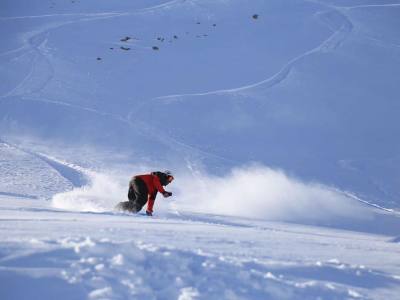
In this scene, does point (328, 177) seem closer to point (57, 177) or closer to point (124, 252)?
point (57, 177)

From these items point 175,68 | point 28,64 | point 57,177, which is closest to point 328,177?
point 57,177

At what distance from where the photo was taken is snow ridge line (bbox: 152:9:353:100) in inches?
540

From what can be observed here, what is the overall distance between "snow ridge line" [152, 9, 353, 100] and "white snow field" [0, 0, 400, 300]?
0.06 m

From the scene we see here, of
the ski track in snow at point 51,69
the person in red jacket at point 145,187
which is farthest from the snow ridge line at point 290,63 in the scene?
the person in red jacket at point 145,187

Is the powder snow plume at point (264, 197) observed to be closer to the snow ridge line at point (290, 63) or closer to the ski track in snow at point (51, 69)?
the ski track in snow at point (51, 69)

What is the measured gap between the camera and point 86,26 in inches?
719

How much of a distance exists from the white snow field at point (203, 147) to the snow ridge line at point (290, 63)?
6 cm

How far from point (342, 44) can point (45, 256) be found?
14250mm

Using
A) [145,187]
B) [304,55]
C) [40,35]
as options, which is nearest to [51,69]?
[40,35]

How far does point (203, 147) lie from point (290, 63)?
17.2 ft

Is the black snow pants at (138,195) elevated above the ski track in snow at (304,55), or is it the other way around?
the ski track in snow at (304,55)

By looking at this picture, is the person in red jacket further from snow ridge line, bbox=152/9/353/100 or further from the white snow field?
snow ridge line, bbox=152/9/353/100

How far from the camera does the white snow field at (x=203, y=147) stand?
13.4 ft

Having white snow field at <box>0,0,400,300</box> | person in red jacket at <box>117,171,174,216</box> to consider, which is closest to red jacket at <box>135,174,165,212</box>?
person in red jacket at <box>117,171,174,216</box>
